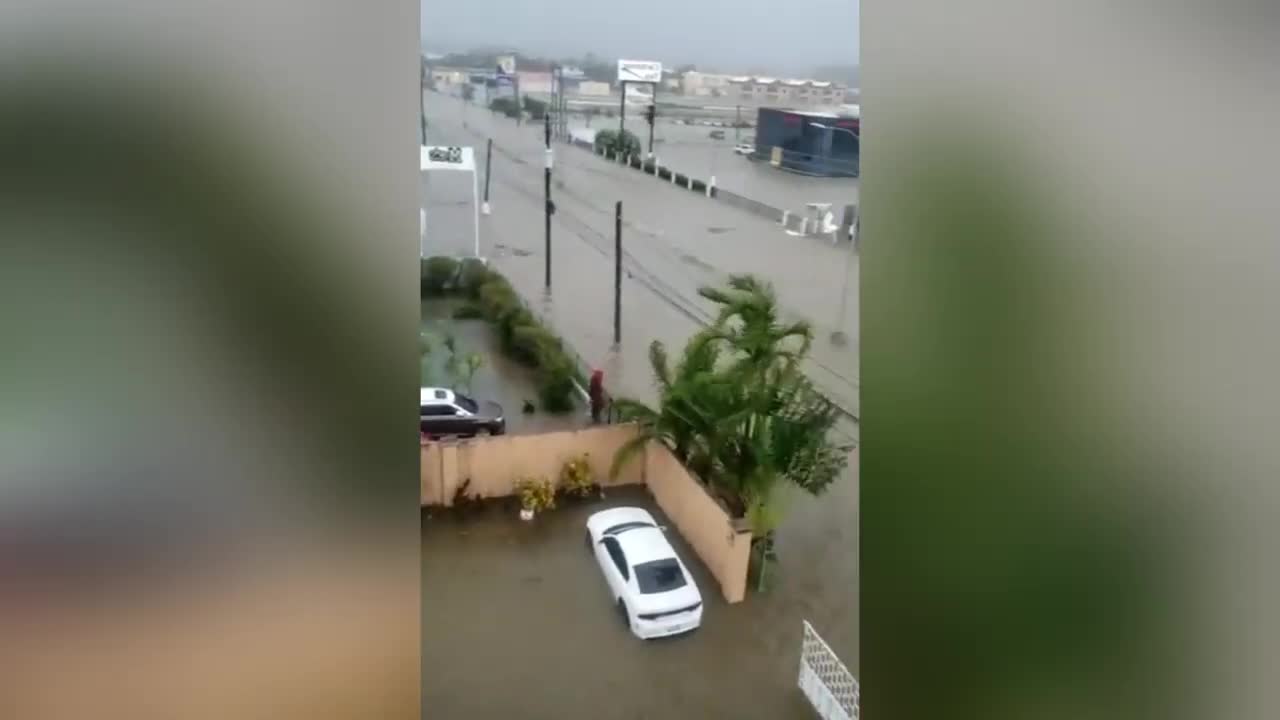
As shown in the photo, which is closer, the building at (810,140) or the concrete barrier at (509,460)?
the concrete barrier at (509,460)

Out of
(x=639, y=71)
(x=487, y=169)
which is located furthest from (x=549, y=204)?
(x=639, y=71)

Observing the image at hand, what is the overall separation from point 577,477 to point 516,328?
0.21 meters

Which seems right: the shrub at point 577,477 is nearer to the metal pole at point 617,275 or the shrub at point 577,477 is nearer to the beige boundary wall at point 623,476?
the beige boundary wall at point 623,476

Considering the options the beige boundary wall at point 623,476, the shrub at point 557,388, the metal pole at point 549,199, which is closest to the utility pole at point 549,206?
the metal pole at point 549,199

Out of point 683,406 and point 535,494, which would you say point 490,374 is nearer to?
point 535,494

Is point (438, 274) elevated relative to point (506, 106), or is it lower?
lower

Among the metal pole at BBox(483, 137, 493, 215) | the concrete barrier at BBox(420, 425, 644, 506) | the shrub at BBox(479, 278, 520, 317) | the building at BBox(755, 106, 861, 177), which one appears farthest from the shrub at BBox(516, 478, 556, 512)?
the building at BBox(755, 106, 861, 177)

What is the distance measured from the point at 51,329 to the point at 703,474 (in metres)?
0.78

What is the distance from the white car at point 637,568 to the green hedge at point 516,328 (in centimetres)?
17

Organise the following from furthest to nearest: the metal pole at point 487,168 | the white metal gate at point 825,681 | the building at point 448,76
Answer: the white metal gate at point 825,681
the metal pole at point 487,168
the building at point 448,76

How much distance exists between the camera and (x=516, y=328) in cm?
119

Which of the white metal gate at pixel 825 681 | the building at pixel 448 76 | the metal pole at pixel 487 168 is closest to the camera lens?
the building at pixel 448 76

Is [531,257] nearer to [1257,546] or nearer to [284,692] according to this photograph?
[284,692]

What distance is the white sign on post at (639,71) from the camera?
1214 millimetres
